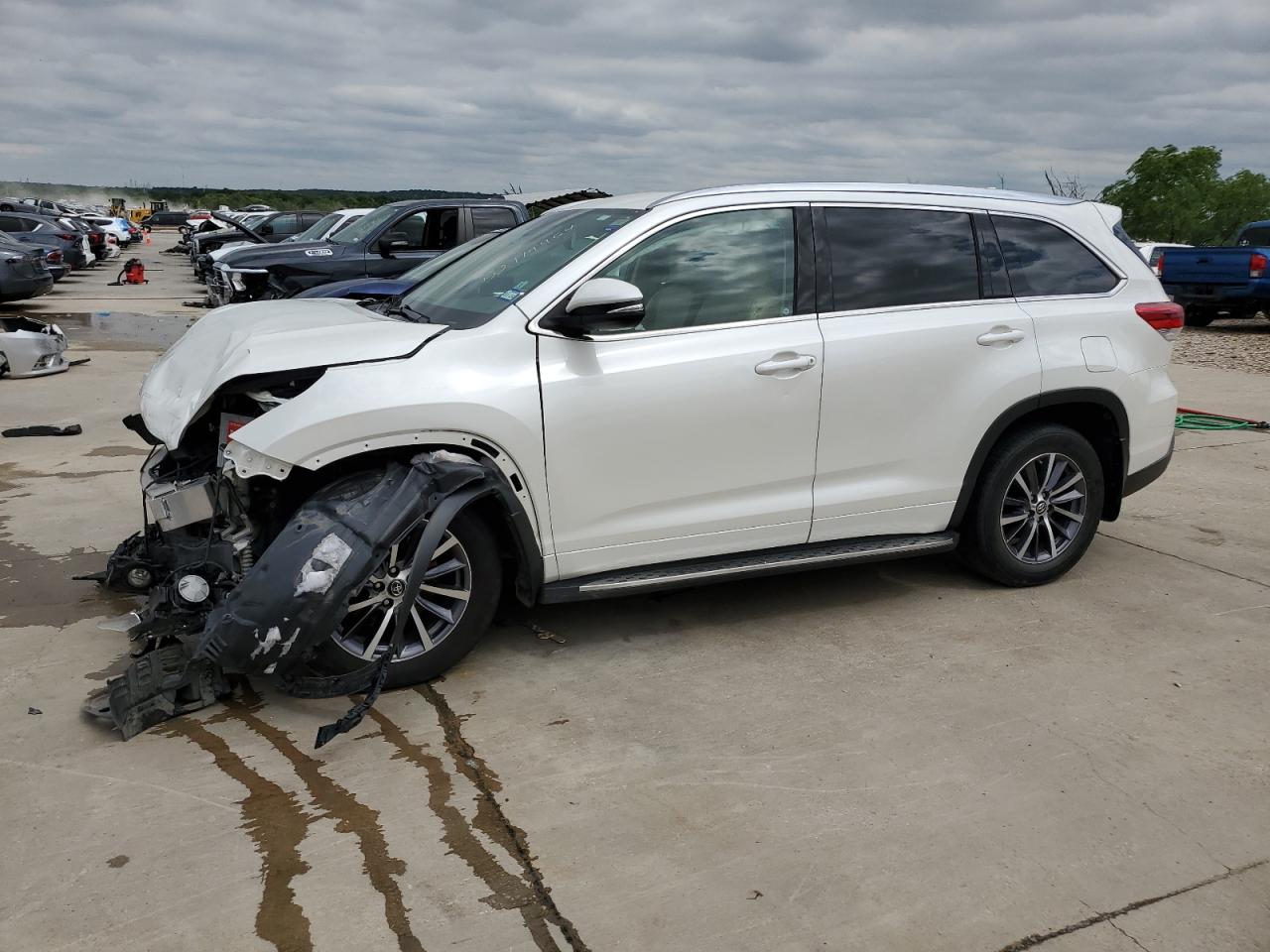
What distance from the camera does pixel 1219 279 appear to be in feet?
56.0

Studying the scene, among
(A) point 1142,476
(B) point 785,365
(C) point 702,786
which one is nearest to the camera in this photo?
(C) point 702,786

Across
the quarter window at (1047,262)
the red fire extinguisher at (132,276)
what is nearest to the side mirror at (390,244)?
the quarter window at (1047,262)

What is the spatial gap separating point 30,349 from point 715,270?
8.95 meters

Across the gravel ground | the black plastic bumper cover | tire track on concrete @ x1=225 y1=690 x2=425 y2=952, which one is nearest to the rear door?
the black plastic bumper cover

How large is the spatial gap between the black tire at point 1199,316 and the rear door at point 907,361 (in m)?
14.9

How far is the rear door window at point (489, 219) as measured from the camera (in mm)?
12766

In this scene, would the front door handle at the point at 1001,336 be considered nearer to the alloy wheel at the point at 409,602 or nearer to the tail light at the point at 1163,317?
the tail light at the point at 1163,317

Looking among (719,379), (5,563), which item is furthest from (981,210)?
(5,563)

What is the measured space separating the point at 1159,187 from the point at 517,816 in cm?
4009

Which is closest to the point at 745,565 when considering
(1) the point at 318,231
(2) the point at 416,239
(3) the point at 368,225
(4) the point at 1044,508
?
(4) the point at 1044,508

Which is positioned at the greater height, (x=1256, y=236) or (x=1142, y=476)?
(x=1256, y=236)

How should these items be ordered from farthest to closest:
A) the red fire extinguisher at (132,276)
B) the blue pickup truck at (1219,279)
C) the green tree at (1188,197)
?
the green tree at (1188,197), the red fire extinguisher at (132,276), the blue pickup truck at (1219,279)

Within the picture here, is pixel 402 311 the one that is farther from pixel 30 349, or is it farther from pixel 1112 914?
pixel 30 349

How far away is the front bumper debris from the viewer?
374 centimetres
